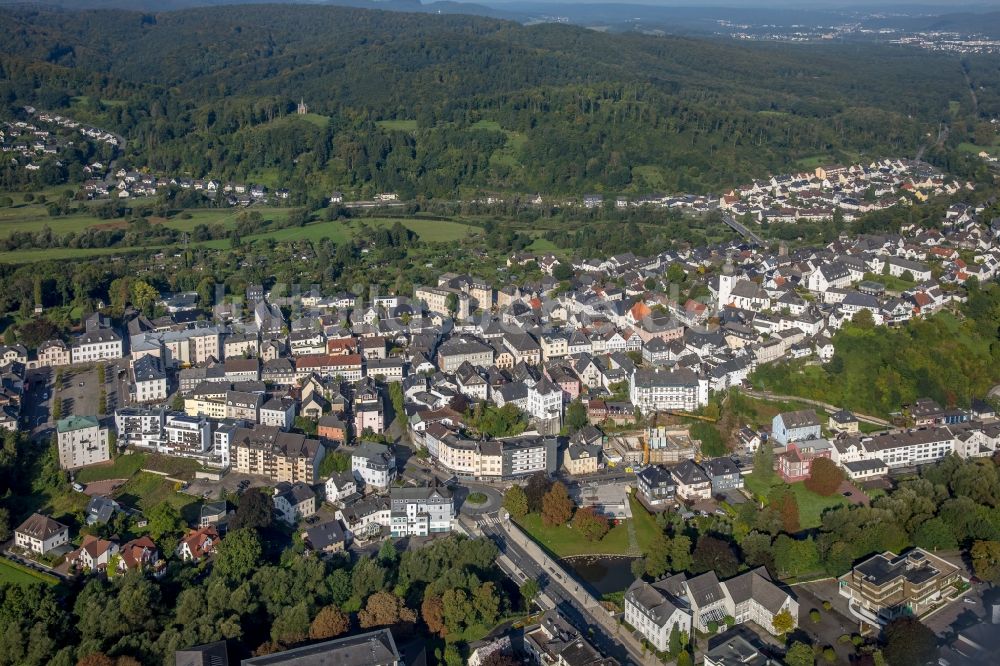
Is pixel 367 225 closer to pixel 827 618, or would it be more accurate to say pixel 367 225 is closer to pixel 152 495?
pixel 152 495

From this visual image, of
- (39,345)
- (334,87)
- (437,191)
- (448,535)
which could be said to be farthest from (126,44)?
(448,535)

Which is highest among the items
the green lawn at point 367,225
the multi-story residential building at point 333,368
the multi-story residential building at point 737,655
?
the multi-story residential building at point 333,368

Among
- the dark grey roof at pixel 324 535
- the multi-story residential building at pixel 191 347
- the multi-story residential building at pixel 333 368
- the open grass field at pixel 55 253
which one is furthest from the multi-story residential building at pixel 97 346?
the dark grey roof at pixel 324 535

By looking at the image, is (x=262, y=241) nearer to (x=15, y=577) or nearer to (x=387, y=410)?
(x=387, y=410)

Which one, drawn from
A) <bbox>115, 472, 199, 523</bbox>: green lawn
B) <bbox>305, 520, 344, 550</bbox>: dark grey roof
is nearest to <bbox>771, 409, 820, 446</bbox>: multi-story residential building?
<bbox>305, 520, 344, 550</bbox>: dark grey roof

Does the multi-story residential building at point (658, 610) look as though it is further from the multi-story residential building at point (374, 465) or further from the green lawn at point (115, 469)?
the green lawn at point (115, 469)

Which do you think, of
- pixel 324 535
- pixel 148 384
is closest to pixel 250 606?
pixel 324 535
